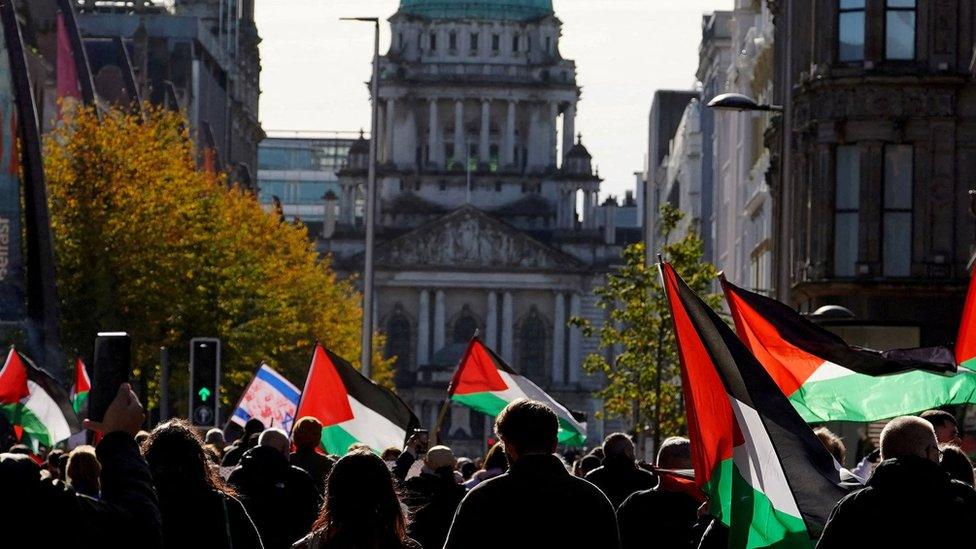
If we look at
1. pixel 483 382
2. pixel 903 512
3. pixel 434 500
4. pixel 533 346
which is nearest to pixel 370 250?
pixel 483 382

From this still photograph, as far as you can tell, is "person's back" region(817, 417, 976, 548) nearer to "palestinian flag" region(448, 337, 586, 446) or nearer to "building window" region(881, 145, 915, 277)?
"palestinian flag" region(448, 337, 586, 446)

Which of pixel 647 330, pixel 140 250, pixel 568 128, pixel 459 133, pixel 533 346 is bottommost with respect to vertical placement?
pixel 533 346

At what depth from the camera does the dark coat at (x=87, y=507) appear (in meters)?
7.86

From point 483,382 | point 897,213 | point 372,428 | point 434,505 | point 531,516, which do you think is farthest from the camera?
point 897,213

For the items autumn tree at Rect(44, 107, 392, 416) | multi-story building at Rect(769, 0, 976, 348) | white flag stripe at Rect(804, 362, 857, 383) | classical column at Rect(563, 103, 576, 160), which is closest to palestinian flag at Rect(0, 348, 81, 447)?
white flag stripe at Rect(804, 362, 857, 383)

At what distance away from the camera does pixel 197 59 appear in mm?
99938

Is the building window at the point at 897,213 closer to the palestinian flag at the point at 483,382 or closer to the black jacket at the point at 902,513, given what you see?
the palestinian flag at the point at 483,382

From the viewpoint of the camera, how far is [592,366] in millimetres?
53938

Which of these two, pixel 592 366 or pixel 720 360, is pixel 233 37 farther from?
pixel 720 360

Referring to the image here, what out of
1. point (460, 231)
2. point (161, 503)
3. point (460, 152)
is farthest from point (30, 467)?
point (460, 152)

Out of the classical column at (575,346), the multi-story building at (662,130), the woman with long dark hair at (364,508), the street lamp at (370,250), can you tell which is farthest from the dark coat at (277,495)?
the classical column at (575,346)

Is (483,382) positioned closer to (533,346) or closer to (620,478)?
(620,478)

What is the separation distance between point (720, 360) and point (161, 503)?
87.1 inches

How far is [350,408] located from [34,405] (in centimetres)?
255
